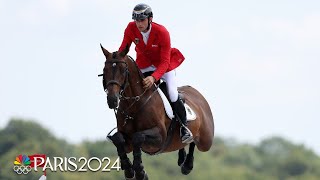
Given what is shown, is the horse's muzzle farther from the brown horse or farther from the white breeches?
the white breeches

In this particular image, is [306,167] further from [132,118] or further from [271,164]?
[132,118]

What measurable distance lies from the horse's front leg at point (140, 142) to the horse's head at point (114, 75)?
2.84 feet

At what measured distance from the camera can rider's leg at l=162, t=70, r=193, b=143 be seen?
14680mm

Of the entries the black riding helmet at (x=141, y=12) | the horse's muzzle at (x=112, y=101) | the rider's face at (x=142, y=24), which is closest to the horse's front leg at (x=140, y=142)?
the horse's muzzle at (x=112, y=101)

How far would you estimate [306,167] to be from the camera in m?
39.5

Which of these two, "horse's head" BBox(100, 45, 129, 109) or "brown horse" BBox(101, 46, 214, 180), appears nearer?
"horse's head" BBox(100, 45, 129, 109)

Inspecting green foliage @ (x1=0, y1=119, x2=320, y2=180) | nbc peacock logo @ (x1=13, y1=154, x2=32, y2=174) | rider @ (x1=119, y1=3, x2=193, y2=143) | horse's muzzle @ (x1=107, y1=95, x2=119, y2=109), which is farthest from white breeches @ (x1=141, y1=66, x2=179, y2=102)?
green foliage @ (x1=0, y1=119, x2=320, y2=180)

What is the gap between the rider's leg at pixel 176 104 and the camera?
48.2ft

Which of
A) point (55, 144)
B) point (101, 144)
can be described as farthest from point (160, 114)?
point (101, 144)

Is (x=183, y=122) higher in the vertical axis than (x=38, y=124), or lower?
higher

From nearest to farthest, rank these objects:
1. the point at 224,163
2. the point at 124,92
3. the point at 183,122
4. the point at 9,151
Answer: the point at 124,92 → the point at 183,122 → the point at 9,151 → the point at 224,163

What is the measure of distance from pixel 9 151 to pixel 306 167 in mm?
12778

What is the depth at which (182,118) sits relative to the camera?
14.8m

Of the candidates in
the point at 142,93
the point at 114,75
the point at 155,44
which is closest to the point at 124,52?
the point at 114,75
